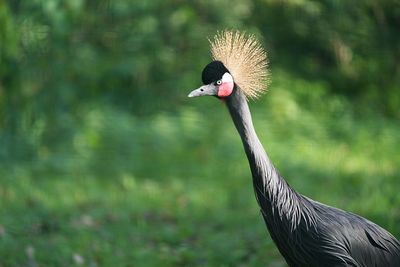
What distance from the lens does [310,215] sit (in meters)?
3.44

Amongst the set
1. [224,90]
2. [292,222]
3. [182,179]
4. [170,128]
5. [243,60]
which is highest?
[170,128]

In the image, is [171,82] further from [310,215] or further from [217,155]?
[310,215]

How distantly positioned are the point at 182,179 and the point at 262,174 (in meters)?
2.98

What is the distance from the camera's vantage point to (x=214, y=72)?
11.1 feet

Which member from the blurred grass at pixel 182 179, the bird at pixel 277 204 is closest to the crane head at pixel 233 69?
the bird at pixel 277 204

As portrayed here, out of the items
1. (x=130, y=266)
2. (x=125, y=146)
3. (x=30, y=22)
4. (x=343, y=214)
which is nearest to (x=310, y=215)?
(x=343, y=214)

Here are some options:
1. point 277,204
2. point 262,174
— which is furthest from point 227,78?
point 277,204

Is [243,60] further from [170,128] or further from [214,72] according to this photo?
[170,128]

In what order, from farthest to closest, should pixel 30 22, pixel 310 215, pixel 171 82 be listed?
pixel 171 82
pixel 30 22
pixel 310 215

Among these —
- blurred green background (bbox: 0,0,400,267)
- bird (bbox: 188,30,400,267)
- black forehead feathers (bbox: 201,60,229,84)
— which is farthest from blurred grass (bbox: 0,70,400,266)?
black forehead feathers (bbox: 201,60,229,84)

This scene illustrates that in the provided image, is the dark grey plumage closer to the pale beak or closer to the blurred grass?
the pale beak

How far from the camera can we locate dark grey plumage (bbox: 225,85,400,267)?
3346 millimetres

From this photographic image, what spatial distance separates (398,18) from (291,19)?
3.13 ft

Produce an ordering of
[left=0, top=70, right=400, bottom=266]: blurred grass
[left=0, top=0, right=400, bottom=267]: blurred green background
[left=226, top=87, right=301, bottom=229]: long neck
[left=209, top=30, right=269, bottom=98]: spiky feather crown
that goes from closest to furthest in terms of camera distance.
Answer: [left=226, top=87, right=301, bottom=229]: long neck → [left=209, top=30, right=269, bottom=98]: spiky feather crown → [left=0, top=70, right=400, bottom=266]: blurred grass → [left=0, top=0, right=400, bottom=267]: blurred green background
